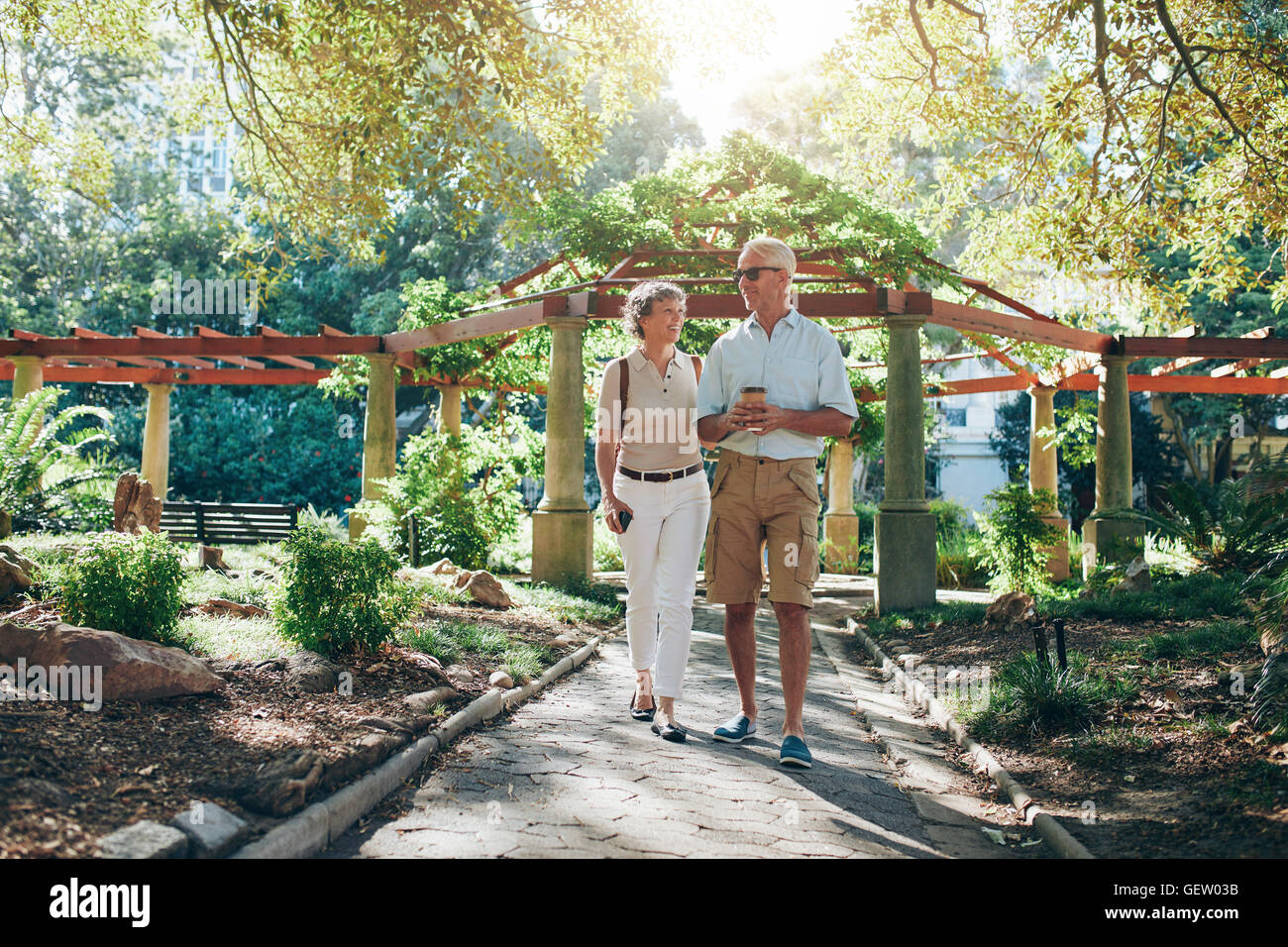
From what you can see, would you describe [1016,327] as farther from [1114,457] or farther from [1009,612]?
[1009,612]

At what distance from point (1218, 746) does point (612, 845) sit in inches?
122

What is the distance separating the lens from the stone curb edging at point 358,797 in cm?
324

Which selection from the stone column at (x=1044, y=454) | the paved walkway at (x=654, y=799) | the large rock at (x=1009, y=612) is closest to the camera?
the paved walkway at (x=654, y=799)

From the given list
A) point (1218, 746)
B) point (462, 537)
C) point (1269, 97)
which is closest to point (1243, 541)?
point (1269, 97)

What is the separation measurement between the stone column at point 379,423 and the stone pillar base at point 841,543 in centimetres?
915

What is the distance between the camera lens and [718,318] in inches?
438

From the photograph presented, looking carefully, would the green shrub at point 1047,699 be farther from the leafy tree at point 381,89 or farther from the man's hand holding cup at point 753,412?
the leafy tree at point 381,89

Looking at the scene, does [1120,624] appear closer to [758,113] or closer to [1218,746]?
[1218,746]

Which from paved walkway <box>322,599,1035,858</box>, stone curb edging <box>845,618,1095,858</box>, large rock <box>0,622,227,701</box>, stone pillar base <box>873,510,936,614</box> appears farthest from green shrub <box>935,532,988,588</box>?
large rock <box>0,622,227,701</box>

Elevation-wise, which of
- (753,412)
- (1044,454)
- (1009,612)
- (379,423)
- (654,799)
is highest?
(379,423)

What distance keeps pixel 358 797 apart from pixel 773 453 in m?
2.31

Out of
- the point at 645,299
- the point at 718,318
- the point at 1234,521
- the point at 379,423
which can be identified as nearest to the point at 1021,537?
the point at 1234,521

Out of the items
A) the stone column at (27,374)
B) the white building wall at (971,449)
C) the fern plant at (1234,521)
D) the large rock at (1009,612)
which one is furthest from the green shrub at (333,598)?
the white building wall at (971,449)

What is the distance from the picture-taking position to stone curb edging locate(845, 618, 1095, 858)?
3709 mm
